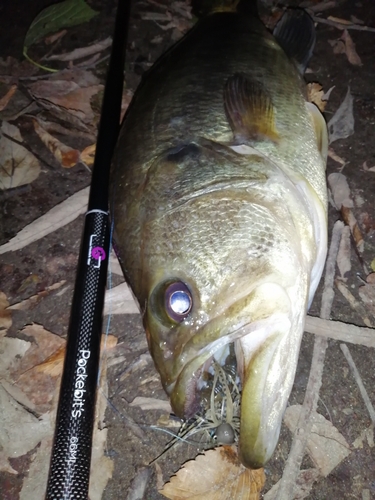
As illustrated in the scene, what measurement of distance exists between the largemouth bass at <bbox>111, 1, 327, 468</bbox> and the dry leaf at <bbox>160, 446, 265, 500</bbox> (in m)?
0.43

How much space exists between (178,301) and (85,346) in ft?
1.78

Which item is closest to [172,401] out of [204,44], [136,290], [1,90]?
[136,290]

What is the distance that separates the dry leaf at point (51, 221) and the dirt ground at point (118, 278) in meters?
0.05

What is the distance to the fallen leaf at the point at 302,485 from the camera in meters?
2.42

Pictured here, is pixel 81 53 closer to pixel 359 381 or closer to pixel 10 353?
pixel 10 353

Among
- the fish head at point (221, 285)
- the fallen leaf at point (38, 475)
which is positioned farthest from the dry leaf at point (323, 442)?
Answer: the fallen leaf at point (38, 475)

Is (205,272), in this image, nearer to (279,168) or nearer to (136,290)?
(136,290)

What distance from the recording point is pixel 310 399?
2.62 m

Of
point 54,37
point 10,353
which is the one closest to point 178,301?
point 10,353

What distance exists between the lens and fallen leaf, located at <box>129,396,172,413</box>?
2.63m

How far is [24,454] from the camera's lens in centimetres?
254

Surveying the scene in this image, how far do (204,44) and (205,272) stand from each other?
5.43ft

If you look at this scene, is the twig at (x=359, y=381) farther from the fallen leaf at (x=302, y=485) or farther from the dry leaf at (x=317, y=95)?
the dry leaf at (x=317, y=95)

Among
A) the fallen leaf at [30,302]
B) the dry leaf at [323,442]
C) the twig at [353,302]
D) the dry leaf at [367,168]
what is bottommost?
the dry leaf at [323,442]
